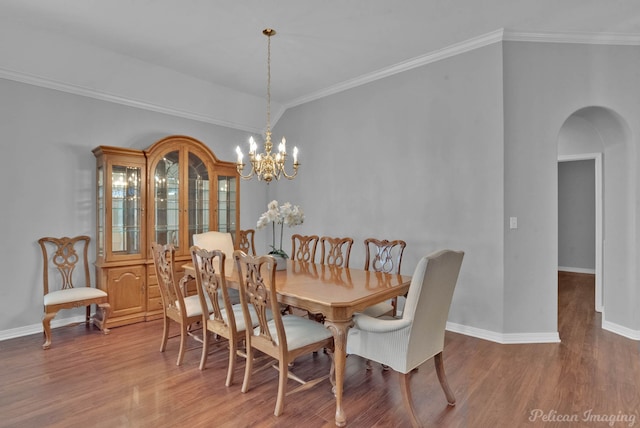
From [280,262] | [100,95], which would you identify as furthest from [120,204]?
[280,262]

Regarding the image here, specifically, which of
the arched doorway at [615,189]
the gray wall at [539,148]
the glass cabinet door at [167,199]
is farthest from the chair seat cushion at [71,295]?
the arched doorway at [615,189]

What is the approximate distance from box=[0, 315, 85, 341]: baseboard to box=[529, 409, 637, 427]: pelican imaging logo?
4521 mm

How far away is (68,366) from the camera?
2.90 metres

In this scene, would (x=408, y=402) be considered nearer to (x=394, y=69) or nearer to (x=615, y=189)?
(x=615, y=189)

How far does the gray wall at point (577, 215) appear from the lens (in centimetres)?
672

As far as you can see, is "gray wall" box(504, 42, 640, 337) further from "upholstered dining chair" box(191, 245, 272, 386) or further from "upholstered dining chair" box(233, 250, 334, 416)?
"upholstered dining chair" box(191, 245, 272, 386)

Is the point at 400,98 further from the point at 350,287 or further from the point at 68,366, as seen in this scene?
the point at 68,366

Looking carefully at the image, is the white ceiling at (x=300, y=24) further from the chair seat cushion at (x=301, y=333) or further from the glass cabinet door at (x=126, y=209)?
the chair seat cushion at (x=301, y=333)

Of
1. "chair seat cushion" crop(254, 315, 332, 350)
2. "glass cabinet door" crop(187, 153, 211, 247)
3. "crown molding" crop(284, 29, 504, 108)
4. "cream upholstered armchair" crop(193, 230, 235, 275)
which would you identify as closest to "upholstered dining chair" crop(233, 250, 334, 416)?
"chair seat cushion" crop(254, 315, 332, 350)

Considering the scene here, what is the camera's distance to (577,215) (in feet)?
22.6

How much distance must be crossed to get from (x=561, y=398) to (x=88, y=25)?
495 centimetres

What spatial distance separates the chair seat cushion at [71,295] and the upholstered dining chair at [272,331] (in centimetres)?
219

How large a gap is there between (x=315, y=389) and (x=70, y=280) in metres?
3.16

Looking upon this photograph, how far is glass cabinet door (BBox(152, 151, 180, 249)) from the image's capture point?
14.1 ft
